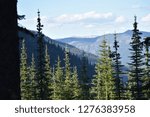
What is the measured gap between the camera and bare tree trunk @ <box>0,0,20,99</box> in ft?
14.5

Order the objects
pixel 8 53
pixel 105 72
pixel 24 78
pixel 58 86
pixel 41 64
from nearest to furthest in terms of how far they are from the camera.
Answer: pixel 8 53 < pixel 41 64 < pixel 105 72 < pixel 24 78 < pixel 58 86

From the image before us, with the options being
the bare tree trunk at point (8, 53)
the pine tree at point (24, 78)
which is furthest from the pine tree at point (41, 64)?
the bare tree trunk at point (8, 53)

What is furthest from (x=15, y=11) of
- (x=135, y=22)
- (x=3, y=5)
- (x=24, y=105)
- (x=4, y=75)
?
(x=135, y=22)

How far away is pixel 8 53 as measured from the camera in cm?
445

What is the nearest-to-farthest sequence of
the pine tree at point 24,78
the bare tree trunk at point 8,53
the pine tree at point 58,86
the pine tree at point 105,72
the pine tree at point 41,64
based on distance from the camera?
the bare tree trunk at point 8,53 → the pine tree at point 41,64 → the pine tree at point 105,72 → the pine tree at point 24,78 → the pine tree at point 58,86

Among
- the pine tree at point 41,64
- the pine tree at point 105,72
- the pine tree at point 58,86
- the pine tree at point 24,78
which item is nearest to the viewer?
the pine tree at point 41,64

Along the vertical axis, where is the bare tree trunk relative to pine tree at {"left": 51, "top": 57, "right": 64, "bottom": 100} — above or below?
above

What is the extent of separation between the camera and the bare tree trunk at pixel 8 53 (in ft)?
14.5

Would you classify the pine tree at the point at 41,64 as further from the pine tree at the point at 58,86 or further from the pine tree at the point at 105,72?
the pine tree at the point at 58,86

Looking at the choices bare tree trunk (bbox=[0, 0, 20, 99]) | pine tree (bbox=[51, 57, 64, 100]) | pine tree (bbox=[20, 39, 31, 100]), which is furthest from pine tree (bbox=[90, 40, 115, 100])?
bare tree trunk (bbox=[0, 0, 20, 99])

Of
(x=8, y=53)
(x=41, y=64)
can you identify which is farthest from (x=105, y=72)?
(x=8, y=53)

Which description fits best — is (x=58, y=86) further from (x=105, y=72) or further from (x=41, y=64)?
(x=41, y=64)

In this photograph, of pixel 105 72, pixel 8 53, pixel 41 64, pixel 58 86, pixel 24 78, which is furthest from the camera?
pixel 58 86

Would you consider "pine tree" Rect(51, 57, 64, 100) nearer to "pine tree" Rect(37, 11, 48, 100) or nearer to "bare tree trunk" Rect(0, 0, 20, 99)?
"pine tree" Rect(37, 11, 48, 100)
